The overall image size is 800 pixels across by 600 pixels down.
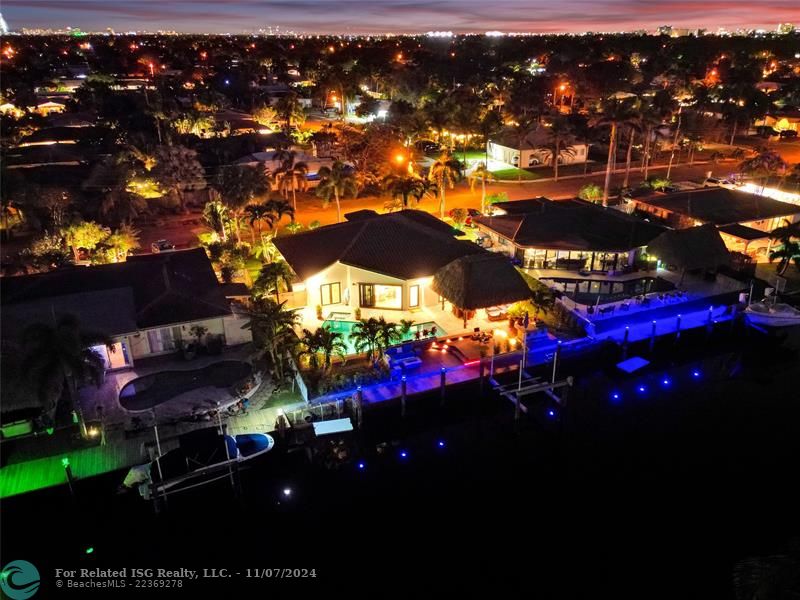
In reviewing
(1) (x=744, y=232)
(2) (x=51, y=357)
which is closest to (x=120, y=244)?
(2) (x=51, y=357)

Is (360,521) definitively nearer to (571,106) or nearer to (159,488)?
(159,488)

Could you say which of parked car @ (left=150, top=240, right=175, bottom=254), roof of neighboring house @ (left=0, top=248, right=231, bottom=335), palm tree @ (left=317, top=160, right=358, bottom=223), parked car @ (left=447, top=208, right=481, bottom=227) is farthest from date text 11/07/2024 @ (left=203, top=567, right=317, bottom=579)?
palm tree @ (left=317, top=160, right=358, bottom=223)

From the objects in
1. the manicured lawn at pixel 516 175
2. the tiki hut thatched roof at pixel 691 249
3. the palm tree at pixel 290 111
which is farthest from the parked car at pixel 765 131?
the palm tree at pixel 290 111

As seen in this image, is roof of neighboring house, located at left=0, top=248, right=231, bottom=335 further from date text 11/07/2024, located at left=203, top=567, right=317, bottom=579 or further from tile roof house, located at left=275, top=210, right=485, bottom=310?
date text 11/07/2024, located at left=203, top=567, right=317, bottom=579

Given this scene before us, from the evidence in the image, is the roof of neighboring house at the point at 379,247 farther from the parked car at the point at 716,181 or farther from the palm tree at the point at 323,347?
the parked car at the point at 716,181

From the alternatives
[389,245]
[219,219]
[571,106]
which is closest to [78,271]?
[219,219]

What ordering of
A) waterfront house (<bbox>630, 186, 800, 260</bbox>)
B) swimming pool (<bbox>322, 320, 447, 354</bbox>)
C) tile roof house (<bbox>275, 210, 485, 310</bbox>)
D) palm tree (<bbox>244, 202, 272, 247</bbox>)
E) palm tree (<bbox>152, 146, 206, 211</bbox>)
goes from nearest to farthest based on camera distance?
swimming pool (<bbox>322, 320, 447, 354</bbox>) → tile roof house (<bbox>275, 210, 485, 310</bbox>) → palm tree (<bbox>244, 202, 272, 247</bbox>) → waterfront house (<bbox>630, 186, 800, 260</bbox>) → palm tree (<bbox>152, 146, 206, 211</bbox>)
